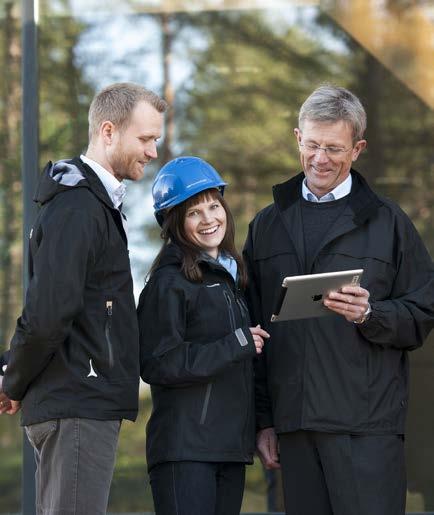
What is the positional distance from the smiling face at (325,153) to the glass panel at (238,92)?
107 centimetres

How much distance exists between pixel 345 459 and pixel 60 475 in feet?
3.07

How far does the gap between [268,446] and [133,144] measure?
113 cm

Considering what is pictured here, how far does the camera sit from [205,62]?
195 inches

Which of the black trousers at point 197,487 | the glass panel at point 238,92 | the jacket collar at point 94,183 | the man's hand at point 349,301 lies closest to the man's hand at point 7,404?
the black trousers at point 197,487

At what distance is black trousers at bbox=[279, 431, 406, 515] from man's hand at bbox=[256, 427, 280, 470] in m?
0.08

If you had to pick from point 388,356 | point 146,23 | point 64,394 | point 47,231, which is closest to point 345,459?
point 388,356

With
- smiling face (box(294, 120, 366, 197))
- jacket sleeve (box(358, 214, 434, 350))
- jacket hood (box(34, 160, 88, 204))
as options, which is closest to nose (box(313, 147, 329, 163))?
smiling face (box(294, 120, 366, 197))

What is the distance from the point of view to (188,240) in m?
3.75

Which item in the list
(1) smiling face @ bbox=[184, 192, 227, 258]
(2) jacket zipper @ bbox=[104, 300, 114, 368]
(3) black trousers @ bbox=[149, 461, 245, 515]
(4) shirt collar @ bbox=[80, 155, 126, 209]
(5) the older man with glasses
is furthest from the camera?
(1) smiling face @ bbox=[184, 192, 227, 258]

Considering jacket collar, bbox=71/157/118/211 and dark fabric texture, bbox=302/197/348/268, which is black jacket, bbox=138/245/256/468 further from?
jacket collar, bbox=71/157/118/211

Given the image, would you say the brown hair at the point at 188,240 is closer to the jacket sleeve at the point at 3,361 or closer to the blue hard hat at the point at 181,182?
the blue hard hat at the point at 181,182

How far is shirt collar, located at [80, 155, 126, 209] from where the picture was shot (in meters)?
3.36

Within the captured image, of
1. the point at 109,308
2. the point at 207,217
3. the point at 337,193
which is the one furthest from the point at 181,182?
the point at 109,308

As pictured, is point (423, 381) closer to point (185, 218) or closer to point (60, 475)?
point (185, 218)
